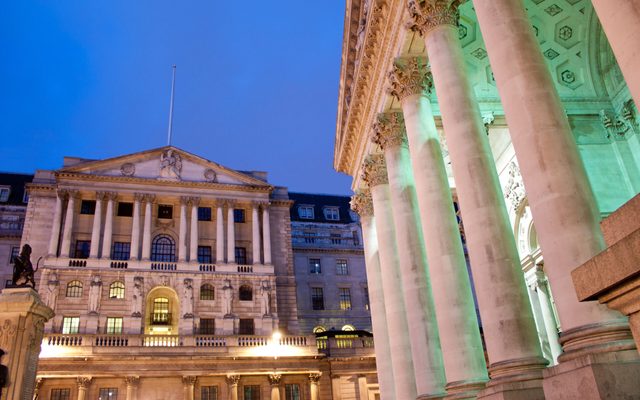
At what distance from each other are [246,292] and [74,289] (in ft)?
56.8

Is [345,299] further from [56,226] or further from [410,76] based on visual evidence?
[410,76]

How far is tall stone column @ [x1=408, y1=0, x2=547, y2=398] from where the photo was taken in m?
12.0

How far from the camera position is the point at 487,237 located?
44.0 ft

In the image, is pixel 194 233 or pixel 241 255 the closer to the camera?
pixel 194 233

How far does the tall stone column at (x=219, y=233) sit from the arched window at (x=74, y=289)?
45.8ft

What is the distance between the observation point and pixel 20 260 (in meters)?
19.7

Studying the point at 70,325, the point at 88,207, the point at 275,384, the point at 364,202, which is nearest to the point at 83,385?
the point at 70,325

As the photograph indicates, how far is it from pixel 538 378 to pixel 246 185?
53.9m

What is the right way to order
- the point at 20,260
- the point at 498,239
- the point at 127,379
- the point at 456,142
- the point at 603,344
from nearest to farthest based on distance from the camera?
the point at 603,344, the point at 498,239, the point at 456,142, the point at 20,260, the point at 127,379

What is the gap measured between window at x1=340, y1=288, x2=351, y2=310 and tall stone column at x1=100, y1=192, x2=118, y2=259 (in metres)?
29.5

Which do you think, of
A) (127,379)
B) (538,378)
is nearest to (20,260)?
(538,378)

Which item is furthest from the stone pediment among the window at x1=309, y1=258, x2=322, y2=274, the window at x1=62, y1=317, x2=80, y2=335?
the window at x1=62, y1=317, x2=80, y2=335

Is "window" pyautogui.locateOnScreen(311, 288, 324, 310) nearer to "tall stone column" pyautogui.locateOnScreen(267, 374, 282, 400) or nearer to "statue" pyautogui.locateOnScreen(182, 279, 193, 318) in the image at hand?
"statue" pyautogui.locateOnScreen(182, 279, 193, 318)

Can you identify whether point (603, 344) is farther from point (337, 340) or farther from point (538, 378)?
point (337, 340)
